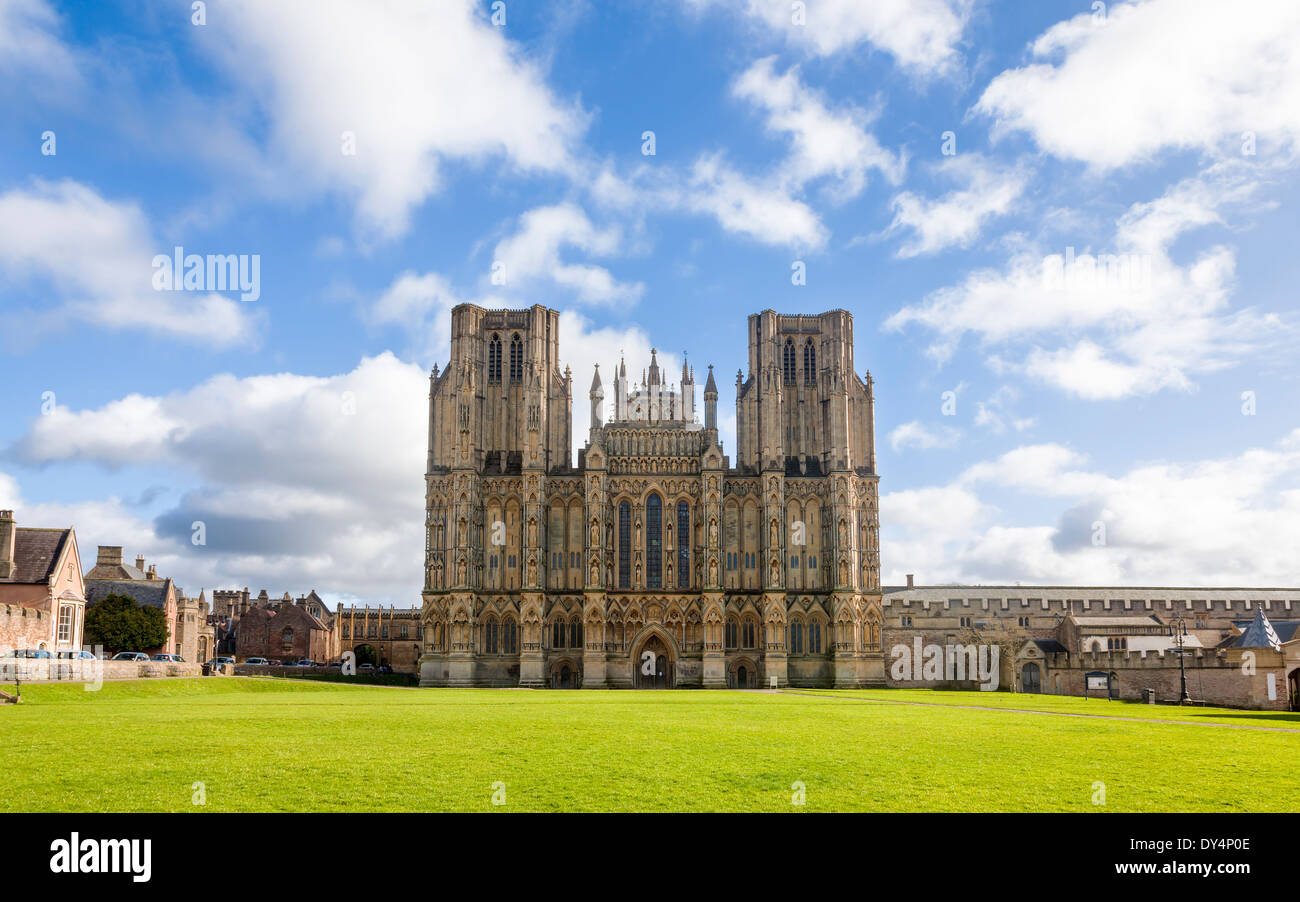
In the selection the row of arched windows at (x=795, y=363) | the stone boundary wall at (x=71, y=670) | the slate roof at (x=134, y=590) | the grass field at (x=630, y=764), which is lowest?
the stone boundary wall at (x=71, y=670)

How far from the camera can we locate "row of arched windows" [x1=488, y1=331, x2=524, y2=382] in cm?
9156

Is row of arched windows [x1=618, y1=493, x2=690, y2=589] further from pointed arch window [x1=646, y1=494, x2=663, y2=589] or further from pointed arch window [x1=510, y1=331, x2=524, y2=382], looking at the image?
pointed arch window [x1=510, y1=331, x2=524, y2=382]

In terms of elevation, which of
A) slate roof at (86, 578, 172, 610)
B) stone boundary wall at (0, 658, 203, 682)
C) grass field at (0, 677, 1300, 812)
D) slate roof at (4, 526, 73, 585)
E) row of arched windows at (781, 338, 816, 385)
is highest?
row of arched windows at (781, 338, 816, 385)

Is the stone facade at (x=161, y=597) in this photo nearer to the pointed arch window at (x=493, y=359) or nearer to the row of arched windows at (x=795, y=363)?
the pointed arch window at (x=493, y=359)

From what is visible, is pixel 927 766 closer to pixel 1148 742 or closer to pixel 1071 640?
pixel 1148 742

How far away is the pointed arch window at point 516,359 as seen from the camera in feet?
301

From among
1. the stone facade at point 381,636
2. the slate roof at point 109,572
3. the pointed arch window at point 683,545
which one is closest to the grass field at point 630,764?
the pointed arch window at point 683,545

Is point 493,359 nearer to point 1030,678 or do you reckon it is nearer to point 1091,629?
point 1030,678

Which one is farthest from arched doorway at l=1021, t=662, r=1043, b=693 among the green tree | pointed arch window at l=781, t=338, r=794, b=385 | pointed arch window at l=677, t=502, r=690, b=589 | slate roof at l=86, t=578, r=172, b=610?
slate roof at l=86, t=578, r=172, b=610

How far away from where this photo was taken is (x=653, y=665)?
280ft

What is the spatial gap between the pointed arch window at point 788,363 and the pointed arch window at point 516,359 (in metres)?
24.0

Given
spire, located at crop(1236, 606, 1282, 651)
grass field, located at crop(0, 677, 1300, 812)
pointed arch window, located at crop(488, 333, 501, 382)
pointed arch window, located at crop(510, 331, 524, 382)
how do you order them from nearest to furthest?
grass field, located at crop(0, 677, 1300, 812) < spire, located at crop(1236, 606, 1282, 651) < pointed arch window, located at crop(488, 333, 501, 382) < pointed arch window, located at crop(510, 331, 524, 382)

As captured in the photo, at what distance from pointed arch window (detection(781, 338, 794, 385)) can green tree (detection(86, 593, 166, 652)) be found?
187ft
